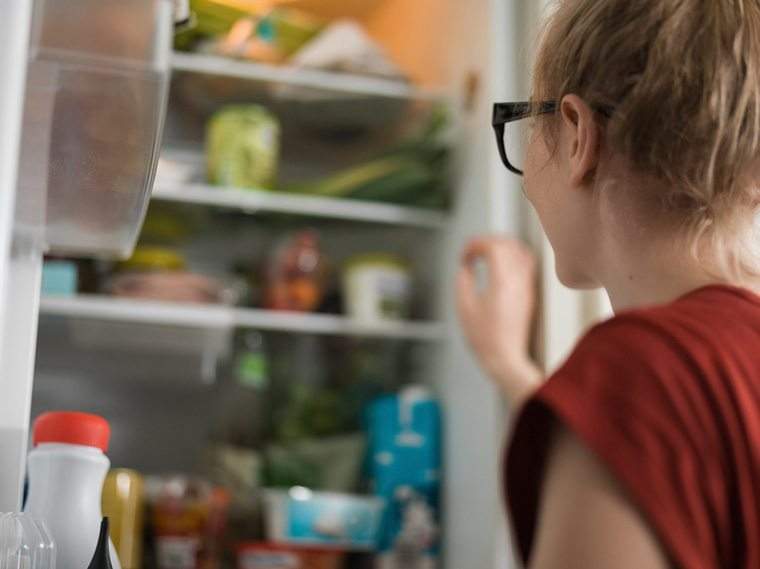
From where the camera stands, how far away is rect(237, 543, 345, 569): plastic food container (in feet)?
6.22

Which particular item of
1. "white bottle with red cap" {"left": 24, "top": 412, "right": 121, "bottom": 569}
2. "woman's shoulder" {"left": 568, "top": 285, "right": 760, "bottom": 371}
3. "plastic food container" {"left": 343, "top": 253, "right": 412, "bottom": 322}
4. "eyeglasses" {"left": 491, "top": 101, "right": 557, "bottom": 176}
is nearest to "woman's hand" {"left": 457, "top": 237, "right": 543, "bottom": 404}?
"plastic food container" {"left": 343, "top": 253, "right": 412, "bottom": 322}

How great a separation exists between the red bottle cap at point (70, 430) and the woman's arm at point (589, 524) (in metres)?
0.38

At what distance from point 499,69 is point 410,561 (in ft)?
2.76

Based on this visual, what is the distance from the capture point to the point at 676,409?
0.57m

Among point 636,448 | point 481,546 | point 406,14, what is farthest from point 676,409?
→ point 406,14

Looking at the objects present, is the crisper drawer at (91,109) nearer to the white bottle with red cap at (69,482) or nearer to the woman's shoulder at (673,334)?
the white bottle with red cap at (69,482)

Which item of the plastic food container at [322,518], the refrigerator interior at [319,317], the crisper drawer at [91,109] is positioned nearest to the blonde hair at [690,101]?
the crisper drawer at [91,109]

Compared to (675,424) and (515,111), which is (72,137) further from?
(675,424)

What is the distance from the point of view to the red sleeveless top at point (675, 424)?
559mm

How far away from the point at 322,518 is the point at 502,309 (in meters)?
0.47

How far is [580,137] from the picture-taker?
74 cm

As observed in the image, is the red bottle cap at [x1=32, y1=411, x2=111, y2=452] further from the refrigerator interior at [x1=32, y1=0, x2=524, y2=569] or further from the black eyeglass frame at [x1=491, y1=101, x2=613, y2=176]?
the refrigerator interior at [x1=32, y1=0, x2=524, y2=569]

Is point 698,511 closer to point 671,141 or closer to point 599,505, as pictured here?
point 599,505

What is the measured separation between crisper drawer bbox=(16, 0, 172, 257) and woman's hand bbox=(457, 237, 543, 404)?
3.07 ft
